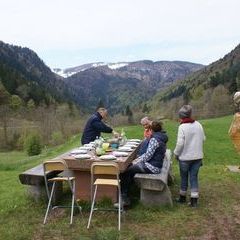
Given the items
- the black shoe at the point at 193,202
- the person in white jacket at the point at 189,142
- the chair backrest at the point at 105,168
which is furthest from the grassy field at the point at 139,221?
the chair backrest at the point at 105,168

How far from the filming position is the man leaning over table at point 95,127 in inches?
502

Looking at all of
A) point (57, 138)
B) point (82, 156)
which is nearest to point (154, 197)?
point (82, 156)

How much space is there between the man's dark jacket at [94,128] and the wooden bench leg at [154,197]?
3198mm

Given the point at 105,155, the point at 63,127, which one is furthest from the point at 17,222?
the point at 63,127

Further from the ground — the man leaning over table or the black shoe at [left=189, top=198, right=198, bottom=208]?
the man leaning over table

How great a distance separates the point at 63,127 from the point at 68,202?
213 ft

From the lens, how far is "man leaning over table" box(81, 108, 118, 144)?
12.7m

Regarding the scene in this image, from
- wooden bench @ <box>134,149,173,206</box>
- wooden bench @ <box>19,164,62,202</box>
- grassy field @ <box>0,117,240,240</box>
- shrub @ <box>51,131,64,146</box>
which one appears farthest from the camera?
shrub @ <box>51,131,64,146</box>

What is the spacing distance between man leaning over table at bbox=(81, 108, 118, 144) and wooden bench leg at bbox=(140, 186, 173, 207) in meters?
3.20

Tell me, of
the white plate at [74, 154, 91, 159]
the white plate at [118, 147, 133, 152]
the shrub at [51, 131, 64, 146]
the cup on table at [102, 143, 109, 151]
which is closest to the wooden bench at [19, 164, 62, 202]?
the white plate at [74, 154, 91, 159]

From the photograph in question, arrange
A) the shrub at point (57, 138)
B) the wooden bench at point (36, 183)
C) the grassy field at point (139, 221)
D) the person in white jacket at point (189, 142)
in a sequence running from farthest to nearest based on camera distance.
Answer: the shrub at point (57, 138)
the wooden bench at point (36, 183)
the person in white jacket at point (189, 142)
the grassy field at point (139, 221)

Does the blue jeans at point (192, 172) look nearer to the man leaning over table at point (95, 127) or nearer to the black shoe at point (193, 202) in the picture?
the black shoe at point (193, 202)

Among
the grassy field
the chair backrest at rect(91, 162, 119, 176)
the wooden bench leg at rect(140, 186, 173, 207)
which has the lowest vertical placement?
the grassy field

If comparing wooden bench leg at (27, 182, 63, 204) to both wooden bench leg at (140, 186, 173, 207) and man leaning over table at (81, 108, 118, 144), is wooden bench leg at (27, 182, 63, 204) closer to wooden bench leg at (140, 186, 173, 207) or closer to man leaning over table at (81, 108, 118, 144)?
wooden bench leg at (140, 186, 173, 207)
